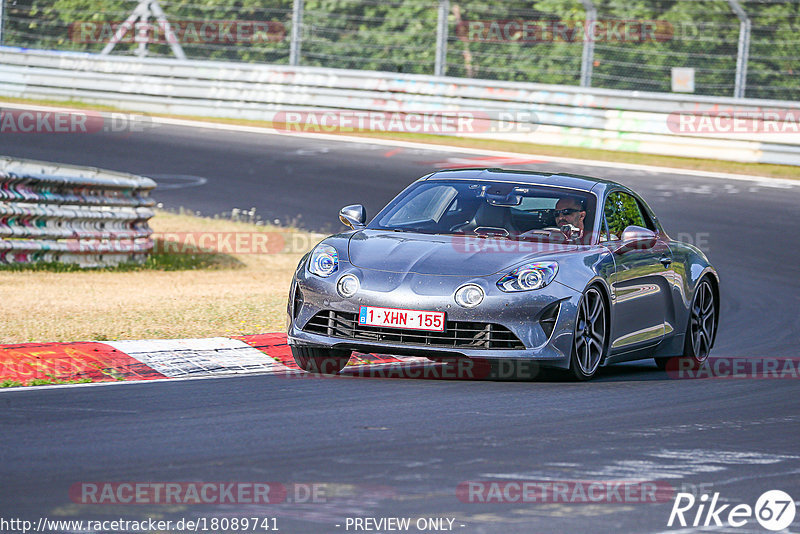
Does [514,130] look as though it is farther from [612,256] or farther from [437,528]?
[437,528]

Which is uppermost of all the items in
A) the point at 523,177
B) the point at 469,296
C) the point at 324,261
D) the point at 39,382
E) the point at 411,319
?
the point at 523,177

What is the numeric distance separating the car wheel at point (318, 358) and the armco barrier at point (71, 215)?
583 cm

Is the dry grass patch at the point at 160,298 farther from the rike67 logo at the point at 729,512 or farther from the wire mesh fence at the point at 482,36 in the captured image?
the wire mesh fence at the point at 482,36

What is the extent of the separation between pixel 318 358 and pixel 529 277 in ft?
4.81

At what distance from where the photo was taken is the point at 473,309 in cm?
841

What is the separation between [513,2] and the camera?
26297mm

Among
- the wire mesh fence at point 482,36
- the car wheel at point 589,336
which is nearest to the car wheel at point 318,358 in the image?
the car wheel at point 589,336

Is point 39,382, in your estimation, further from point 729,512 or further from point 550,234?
point 729,512

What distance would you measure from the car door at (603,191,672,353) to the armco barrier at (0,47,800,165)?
12533 millimetres

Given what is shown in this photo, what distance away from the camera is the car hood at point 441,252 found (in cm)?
860

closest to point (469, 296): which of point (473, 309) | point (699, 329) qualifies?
point (473, 309)

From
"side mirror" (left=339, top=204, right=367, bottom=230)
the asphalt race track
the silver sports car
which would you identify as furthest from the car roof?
the asphalt race track

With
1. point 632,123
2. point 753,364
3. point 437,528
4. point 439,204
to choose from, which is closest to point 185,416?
point 437,528

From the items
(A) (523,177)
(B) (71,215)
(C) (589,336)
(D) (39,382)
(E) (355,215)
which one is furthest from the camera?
(B) (71,215)
